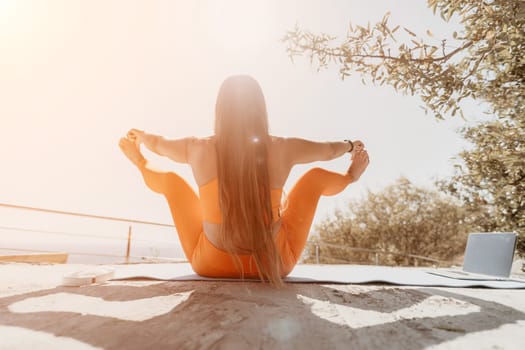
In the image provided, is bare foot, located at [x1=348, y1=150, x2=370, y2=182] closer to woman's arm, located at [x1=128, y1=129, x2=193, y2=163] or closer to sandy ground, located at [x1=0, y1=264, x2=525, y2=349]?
sandy ground, located at [x1=0, y1=264, x2=525, y2=349]

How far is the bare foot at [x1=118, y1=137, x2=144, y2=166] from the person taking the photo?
2238mm

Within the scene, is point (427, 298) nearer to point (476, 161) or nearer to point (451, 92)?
point (451, 92)

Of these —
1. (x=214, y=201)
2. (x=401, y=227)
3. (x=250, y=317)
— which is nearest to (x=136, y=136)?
(x=214, y=201)

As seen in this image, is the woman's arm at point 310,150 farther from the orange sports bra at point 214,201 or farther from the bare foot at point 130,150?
the bare foot at point 130,150

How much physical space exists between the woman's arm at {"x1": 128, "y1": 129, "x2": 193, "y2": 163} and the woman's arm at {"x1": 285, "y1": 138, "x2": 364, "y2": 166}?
24.3 inches

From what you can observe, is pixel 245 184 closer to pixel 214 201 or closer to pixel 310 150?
pixel 214 201

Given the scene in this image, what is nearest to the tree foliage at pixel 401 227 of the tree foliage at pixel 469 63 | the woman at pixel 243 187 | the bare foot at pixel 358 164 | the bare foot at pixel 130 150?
the tree foliage at pixel 469 63

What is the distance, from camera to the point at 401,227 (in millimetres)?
14516

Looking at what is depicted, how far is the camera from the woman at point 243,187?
185 cm

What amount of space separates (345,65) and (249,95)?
1309 millimetres

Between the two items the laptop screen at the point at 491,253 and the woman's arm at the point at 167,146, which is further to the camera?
the laptop screen at the point at 491,253

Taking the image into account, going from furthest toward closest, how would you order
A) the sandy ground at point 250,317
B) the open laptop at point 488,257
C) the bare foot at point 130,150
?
the open laptop at point 488,257, the bare foot at point 130,150, the sandy ground at point 250,317

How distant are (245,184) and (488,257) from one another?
2358 mm

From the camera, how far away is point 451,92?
2670mm
